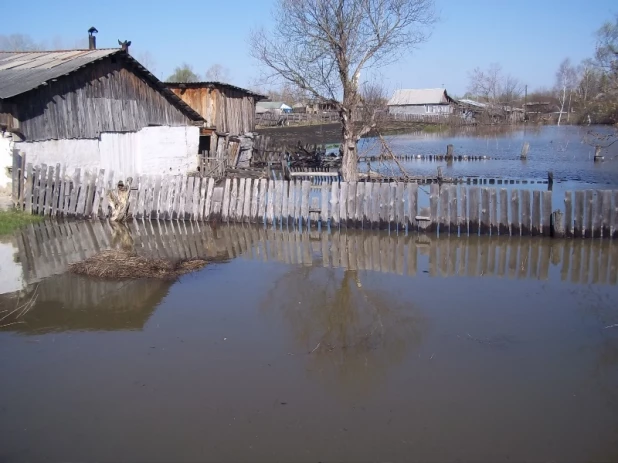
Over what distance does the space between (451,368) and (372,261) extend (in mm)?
4586

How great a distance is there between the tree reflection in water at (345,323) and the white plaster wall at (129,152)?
31.8 feet

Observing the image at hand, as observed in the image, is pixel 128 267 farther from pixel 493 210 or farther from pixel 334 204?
pixel 493 210

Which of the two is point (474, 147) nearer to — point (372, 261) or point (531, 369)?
point (372, 261)

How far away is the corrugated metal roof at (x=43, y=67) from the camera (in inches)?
565

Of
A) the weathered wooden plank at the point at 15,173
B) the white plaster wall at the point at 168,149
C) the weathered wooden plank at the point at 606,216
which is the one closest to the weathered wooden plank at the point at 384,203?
the weathered wooden plank at the point at 606,216

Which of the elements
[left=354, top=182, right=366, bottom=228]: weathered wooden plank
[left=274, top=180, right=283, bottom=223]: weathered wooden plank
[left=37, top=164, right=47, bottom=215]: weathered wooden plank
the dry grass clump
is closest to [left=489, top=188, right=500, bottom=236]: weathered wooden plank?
[left=354, top=182, right=366, bottom=228]: weathered wooden plank

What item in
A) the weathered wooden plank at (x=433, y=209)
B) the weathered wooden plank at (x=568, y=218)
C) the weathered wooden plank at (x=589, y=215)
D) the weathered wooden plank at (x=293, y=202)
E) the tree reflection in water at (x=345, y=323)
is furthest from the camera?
the weathered wooden plank at (x=293, y=202)

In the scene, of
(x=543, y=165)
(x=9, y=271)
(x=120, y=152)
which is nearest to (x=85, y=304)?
(x=9, y=271)

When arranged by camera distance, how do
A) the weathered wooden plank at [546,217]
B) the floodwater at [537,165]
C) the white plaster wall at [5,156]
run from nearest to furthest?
the weathered wooden plank at [546,217] < the white plaster wall at [5,156] < the floodwater at [537,165]

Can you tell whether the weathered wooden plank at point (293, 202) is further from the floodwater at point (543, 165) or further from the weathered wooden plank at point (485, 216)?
the floodwater at point (543, 165)

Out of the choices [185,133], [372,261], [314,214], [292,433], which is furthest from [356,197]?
[185,133]

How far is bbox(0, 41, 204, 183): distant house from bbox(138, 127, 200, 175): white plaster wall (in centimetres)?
4

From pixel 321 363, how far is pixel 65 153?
1299cm

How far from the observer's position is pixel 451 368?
5887 mm
